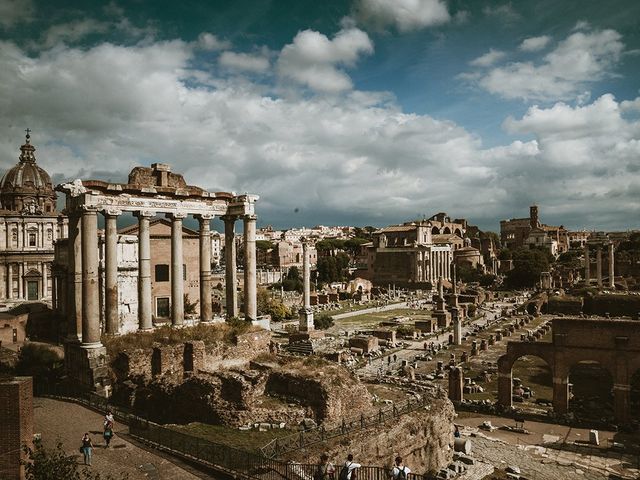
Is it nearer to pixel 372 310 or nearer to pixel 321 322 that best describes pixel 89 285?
pixel 321 322

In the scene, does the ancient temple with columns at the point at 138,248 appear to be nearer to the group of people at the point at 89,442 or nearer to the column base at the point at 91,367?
the column base at the point at 91,367

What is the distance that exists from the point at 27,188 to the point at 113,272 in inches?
1439

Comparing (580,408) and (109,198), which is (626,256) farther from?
(109,198)

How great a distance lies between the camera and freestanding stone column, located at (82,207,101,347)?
17.0m

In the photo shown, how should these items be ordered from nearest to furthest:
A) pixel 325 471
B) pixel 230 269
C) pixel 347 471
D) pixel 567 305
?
1. pixel 347 471
2. pixel 325 471
3. pixel 230 269
4. pixel 567 305

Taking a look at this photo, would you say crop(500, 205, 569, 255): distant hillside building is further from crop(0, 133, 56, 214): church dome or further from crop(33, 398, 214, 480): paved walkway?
crop(33, 398, 214, 480): paved walkway

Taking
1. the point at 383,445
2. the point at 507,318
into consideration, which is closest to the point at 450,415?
the point at 383,445

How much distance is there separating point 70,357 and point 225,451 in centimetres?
934

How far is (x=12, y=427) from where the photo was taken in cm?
922

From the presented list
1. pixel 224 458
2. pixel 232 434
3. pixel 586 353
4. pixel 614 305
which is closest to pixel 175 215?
pixel 232 434

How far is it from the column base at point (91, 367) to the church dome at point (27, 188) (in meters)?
34.6

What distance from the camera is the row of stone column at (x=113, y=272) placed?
680 inches

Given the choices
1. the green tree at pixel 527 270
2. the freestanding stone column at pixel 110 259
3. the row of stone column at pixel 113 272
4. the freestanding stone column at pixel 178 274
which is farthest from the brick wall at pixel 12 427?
the green tree at pixel 527 270

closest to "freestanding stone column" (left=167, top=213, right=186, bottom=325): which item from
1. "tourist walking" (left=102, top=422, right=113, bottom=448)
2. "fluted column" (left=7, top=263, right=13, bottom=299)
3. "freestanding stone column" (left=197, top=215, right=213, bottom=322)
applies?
"freestanding stone column" (left=197, top=215, right=213, bottom=322)
